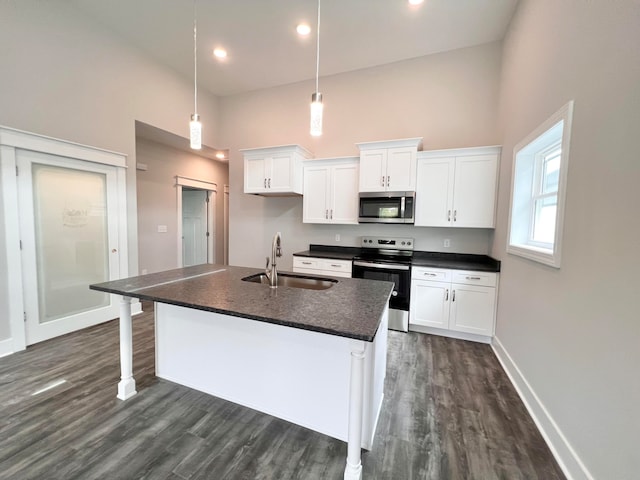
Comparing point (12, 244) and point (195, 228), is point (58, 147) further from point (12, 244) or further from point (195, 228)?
point (195, 228)

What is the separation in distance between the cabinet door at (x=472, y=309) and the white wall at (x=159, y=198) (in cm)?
477

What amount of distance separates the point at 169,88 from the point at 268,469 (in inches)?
187

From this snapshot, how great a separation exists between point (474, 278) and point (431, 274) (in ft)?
1.47

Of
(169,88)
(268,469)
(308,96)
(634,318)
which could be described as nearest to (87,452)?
(268,469)

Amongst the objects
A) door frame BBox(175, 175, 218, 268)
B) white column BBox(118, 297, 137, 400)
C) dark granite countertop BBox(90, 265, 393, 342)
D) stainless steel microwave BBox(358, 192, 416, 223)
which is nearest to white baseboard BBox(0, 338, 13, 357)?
white column BBox(118, 297, 137, 400)

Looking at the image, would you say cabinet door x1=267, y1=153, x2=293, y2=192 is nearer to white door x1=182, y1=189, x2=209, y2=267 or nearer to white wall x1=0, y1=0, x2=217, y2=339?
white wall x1=0, y1=0, x2=217, y2=339

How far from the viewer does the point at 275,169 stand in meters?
3.97

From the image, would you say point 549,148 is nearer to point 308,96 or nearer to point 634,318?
point 634,318

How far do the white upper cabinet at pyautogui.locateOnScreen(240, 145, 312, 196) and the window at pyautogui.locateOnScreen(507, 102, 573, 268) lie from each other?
103 inches

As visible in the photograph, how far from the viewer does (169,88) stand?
397 cm

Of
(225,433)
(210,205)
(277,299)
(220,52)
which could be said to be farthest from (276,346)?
(210,205)

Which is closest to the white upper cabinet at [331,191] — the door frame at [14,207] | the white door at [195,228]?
the door frame at [14,207]

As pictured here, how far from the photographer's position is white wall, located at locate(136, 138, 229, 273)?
4496 mm

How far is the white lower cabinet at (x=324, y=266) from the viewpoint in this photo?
11.8ft
